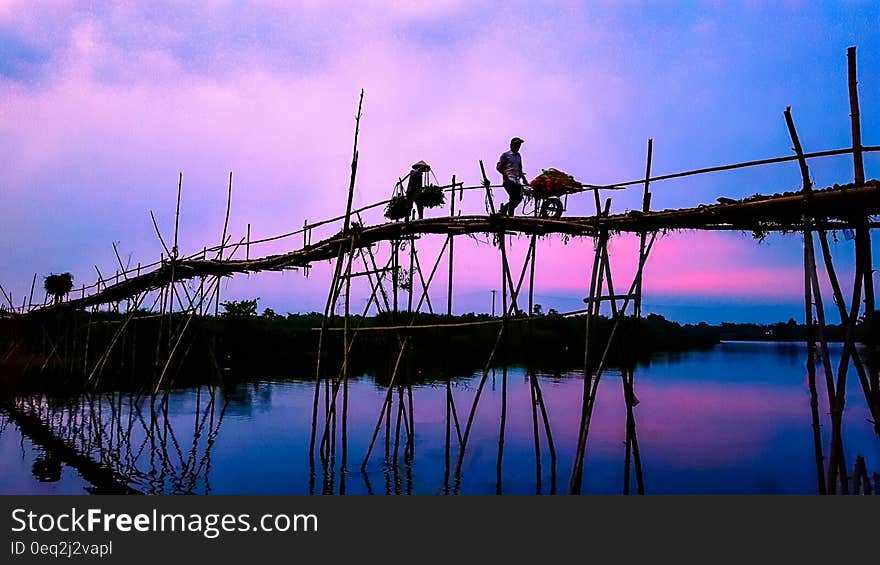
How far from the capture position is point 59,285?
91.0ft

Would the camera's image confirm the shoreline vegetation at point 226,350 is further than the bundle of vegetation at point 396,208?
Yes

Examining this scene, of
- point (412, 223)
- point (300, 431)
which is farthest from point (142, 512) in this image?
point (300, 431)

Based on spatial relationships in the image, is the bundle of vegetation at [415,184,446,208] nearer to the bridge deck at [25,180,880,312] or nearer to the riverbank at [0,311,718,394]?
the bridge deck at [25,180,880,312]

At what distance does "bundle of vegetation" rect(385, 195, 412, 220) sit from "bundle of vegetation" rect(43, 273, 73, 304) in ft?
69.3

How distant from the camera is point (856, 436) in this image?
19297 mm

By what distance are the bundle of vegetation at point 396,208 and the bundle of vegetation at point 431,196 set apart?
0.28m

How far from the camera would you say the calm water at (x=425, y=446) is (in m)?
12.1

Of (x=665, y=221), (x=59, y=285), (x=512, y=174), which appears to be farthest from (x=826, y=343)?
(x=59, y=285)

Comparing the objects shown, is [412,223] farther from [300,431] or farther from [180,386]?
[180,386]

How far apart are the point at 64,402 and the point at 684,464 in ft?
63.8

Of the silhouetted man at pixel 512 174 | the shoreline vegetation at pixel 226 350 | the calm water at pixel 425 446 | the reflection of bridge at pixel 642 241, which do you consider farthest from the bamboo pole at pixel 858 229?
the shoreline vegetation at pixel 226 350

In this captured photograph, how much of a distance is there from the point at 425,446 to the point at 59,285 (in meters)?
20.1

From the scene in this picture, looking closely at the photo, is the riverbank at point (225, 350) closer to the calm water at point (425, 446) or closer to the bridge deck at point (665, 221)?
the calm water at point (425, 446)

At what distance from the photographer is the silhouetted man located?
10.7 metres
